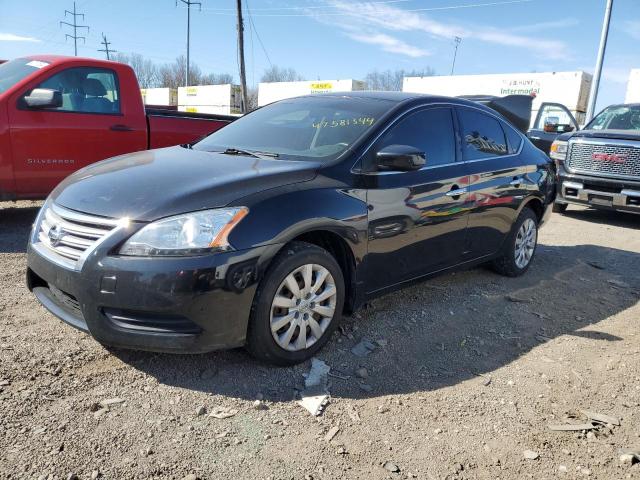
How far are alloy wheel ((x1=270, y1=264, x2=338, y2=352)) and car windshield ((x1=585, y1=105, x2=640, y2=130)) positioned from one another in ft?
27.8

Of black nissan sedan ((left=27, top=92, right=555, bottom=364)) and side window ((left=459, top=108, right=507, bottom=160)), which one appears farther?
side window ((left=459, top=108, right=507, bottom=160))

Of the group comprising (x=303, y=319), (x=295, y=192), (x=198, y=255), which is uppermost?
(x=295, y=192)

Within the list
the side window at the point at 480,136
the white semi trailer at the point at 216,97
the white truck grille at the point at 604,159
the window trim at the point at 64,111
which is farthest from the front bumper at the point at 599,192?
the white semi trailer at the point at 216,97

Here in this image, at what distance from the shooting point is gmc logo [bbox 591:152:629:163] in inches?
327

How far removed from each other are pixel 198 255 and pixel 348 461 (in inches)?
48.4

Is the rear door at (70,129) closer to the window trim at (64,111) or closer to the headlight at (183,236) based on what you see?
the window trim at (64,111)

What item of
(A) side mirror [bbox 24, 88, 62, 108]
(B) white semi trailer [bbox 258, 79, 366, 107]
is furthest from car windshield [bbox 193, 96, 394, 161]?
(B) white semi trailer [bbox 258, 79, 366, 107]

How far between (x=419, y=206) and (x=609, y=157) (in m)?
6.17

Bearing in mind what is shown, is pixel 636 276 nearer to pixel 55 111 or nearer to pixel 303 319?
pixel 303 319

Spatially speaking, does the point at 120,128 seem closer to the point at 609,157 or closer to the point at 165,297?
the point at 165,297

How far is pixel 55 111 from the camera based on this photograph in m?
5.75

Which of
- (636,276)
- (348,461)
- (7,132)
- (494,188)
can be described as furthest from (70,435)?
Answer: (636,276)

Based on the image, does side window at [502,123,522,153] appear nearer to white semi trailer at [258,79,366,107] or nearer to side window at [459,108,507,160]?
side window at [459,108,507,160]

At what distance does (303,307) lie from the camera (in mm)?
3117
